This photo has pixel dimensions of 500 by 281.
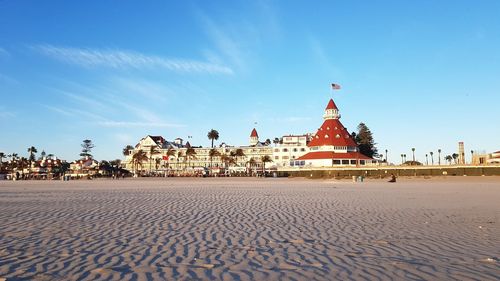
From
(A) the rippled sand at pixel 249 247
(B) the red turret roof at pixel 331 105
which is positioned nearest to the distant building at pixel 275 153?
(B) the red turret roof at pixel 331 105

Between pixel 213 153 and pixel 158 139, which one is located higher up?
pixel 158 139

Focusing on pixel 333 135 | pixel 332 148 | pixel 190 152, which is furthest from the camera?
pixel 190 152

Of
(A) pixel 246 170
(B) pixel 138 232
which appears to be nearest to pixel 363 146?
(A) pixel 246 170

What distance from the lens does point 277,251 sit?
8336mm

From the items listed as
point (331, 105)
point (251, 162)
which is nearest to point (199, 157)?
point (251, 162)

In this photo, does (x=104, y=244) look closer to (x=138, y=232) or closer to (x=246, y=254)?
(x=138, y=232)

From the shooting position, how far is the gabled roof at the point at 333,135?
114m

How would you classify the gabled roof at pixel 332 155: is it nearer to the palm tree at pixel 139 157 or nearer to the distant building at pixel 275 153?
the distant building at pixel 275 153

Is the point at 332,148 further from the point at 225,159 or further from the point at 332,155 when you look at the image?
the point at 225,159

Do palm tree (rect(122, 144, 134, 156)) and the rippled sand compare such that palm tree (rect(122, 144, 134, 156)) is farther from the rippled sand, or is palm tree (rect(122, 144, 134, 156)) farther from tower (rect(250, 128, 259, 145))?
the rippled sand


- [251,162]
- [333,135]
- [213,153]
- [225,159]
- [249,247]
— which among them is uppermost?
[333,135]

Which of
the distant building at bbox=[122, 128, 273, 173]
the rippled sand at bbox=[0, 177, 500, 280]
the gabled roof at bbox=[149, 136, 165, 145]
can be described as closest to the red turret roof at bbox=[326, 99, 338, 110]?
the distant building at bbox=[122, 128, 273, 173]

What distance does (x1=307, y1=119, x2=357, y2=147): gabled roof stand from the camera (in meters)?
114

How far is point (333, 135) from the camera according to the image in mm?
114875
